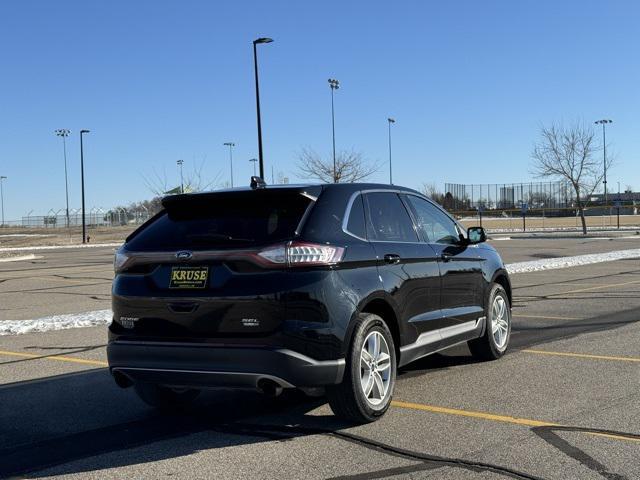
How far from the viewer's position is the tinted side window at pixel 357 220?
5.59 meters

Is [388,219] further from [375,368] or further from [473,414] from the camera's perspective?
[473,414]

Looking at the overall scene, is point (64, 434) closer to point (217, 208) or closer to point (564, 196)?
point (217, 208)

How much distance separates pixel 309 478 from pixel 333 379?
0.86m

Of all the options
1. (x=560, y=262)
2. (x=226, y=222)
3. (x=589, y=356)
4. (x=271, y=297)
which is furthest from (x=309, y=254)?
(x=560, y=262)

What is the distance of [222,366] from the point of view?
16.3ft

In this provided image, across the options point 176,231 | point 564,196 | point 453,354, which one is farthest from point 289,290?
point 564,196

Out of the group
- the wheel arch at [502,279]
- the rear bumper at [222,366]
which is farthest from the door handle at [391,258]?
the wheel arch at [502,279]

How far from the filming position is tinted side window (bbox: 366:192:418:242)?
5.93 metres

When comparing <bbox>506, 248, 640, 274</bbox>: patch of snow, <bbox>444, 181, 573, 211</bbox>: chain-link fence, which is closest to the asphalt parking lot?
<bbox>506, 248, 640, 274</bbox>: patch of snow

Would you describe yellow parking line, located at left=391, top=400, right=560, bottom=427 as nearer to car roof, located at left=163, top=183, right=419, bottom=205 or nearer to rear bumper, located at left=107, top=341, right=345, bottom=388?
rear bumper, located at left=107, top=341, right=345, bottom=388

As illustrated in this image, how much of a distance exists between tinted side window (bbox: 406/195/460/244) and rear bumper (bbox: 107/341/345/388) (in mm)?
2091

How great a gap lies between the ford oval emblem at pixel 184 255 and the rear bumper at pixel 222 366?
2.01 feet

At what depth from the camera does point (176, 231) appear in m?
5.52

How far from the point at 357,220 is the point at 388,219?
0.57 meters
